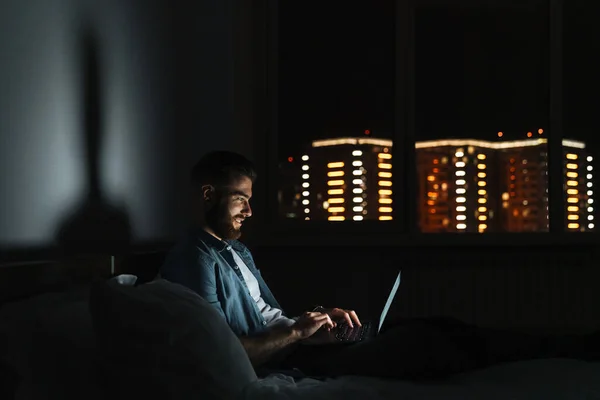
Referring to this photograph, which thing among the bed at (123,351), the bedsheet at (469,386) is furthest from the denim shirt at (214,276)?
the bed at (123,351)

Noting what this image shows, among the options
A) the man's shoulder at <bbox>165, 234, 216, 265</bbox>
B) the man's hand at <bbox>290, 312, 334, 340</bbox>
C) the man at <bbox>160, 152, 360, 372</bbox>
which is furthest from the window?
the man's hand at <bbox>290, 312, 334, 340</bbox>

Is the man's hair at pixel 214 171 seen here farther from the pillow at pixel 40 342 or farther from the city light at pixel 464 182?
the city light at pixel 464 182

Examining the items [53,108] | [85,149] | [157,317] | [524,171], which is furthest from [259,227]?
[157,317]

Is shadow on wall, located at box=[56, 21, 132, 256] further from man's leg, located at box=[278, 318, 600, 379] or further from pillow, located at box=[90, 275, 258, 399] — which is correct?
man's leg, located at box=[278, 318, 600, 379]

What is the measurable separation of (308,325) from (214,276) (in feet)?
0.94

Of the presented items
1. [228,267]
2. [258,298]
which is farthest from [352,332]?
[228,267]

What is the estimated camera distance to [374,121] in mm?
3621

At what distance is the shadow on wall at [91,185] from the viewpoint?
5.64ft

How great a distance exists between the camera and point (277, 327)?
185 cm

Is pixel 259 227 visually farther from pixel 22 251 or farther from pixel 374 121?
pixel 22 251

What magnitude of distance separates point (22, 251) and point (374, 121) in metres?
2.47

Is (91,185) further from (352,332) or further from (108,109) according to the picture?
(352,332)

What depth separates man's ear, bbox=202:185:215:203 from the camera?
6.70 feet

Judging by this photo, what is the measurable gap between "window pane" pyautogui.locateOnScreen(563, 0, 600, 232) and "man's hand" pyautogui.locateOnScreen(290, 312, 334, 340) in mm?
2237
